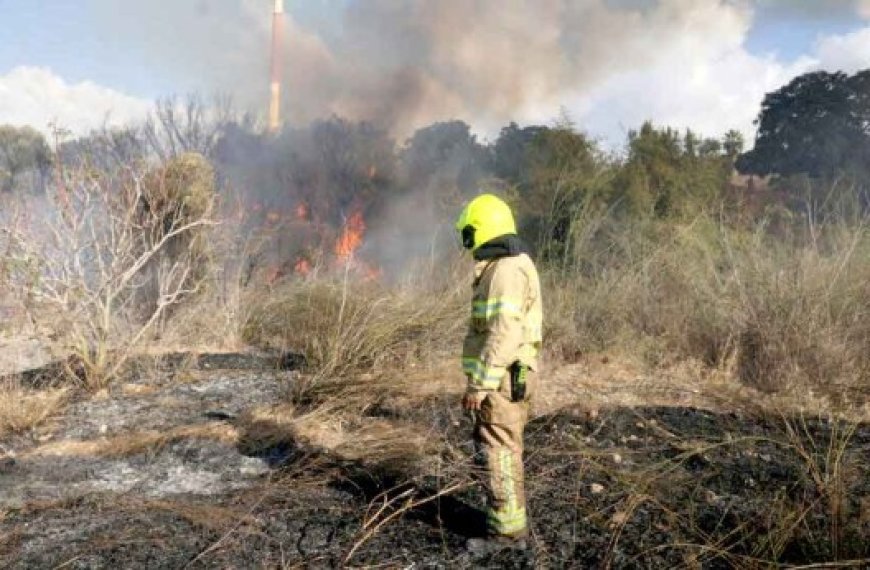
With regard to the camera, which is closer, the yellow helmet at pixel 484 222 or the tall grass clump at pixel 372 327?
the yellow helmet at pixel 484 222

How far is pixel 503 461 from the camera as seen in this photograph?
3.65m

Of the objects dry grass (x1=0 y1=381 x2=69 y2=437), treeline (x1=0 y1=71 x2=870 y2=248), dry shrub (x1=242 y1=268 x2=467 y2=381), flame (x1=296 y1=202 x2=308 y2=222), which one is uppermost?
treeline (x1=0 y1=71 x2=870 y2=248)

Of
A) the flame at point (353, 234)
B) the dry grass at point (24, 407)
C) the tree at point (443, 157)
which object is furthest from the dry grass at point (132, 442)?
the tree at point (443, 157)

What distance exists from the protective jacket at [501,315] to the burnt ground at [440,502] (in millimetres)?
551

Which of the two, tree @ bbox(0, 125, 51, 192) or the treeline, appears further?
tree @ bbox(0, 125, 51, 192)

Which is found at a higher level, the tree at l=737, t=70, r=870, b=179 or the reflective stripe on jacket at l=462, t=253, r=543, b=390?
the tree at l=737, t=70, r=870, b=179

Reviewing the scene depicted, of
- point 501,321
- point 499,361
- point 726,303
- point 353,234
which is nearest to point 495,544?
point 499,361

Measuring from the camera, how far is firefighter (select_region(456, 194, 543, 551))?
3549 millimetres

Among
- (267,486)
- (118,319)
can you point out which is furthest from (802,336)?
(118,319)

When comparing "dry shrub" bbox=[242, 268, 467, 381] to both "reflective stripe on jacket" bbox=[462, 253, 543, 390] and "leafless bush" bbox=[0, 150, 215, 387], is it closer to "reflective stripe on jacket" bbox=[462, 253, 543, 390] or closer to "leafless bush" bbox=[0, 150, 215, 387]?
"leafless bush" bbox=[0, 150, 215, 387]

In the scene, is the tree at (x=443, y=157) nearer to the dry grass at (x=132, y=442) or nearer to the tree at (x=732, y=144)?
the tree at (x=732, y=144)

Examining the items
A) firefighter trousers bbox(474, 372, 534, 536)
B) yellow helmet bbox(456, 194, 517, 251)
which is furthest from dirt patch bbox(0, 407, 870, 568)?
yellow helmet bbox(456, 194, 517, 251)

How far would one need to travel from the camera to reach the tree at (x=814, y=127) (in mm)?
19938

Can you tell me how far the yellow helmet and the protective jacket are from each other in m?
0.04
